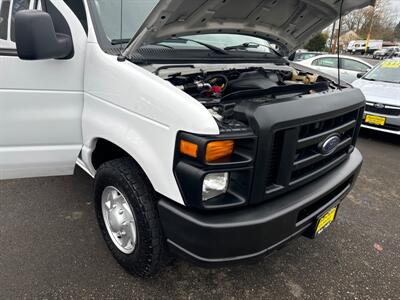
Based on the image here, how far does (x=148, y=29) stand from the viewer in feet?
6.56

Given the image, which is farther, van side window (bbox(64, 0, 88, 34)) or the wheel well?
the wheel well

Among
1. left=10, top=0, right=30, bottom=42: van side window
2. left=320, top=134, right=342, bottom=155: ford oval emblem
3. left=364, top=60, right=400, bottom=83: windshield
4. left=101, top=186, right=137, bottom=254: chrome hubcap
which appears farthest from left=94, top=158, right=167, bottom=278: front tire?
left=364, top=60, right=400, bottom=83: windshield

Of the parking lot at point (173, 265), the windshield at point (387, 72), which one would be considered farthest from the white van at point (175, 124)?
the windshield at point (387, 72)

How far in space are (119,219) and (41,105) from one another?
101 cm

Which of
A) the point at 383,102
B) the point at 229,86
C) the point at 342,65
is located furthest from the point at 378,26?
the point at 229,86

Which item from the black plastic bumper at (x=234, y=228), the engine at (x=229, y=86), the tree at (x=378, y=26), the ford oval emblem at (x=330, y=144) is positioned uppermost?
the tree at (x=378, y=26)

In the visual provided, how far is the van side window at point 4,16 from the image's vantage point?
264 centimetres

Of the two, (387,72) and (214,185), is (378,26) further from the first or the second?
(214,185)

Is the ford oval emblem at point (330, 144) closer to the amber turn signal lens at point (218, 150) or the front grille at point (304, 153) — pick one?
the front grille at point (304, 153)

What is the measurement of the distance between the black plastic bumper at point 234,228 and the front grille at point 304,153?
0.34 feet

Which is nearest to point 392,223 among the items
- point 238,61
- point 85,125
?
point 238,61

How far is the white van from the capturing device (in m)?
1.71

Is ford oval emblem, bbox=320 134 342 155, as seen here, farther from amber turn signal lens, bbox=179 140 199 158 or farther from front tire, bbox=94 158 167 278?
front tire, bbox=94 158 167 278

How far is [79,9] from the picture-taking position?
229cm
